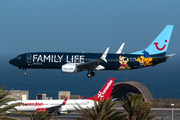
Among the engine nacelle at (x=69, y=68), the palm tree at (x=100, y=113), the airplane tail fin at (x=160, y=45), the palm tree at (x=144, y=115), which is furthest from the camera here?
the airplane tail fin at (x=160, y=45)

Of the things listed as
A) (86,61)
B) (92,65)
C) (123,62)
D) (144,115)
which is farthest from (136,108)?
(86,61)

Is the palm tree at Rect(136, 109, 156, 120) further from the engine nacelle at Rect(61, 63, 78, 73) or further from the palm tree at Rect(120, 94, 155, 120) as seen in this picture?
the engine nacelle at Rect(61, 63, 78, 73)

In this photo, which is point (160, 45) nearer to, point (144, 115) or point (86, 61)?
point (86, 61)

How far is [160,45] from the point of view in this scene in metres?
85.3

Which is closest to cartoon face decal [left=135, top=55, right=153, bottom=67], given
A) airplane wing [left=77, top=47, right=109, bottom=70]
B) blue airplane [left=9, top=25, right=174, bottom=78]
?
blue airplane [left=9, top=25, right=174, bottom=78]

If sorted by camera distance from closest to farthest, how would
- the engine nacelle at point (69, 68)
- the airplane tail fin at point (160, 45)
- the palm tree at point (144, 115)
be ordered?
the palm tree at point (144, 115) < the engine nacelle at point (69, 68) < the airplane tail fin at point (160, 45)

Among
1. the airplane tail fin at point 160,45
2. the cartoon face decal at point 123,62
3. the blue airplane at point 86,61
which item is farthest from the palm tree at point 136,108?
the airplane tail fin at point 160,45

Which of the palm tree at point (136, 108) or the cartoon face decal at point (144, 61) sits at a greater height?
the cartoon face decal at point (144, 61)

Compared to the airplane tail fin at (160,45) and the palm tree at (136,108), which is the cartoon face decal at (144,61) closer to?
the airplane tail fin at (160,45)

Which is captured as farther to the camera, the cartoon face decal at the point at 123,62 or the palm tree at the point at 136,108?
the cartoon face decal at the point at 123,62

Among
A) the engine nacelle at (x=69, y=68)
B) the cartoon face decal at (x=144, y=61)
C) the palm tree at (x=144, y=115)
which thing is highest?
the cartoon face decal at (x=144, y=61)

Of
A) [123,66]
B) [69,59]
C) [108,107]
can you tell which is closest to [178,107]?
[123,66]

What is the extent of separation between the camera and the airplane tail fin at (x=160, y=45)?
83250 mm

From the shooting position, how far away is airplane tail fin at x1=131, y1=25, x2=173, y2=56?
8325 centimetres
